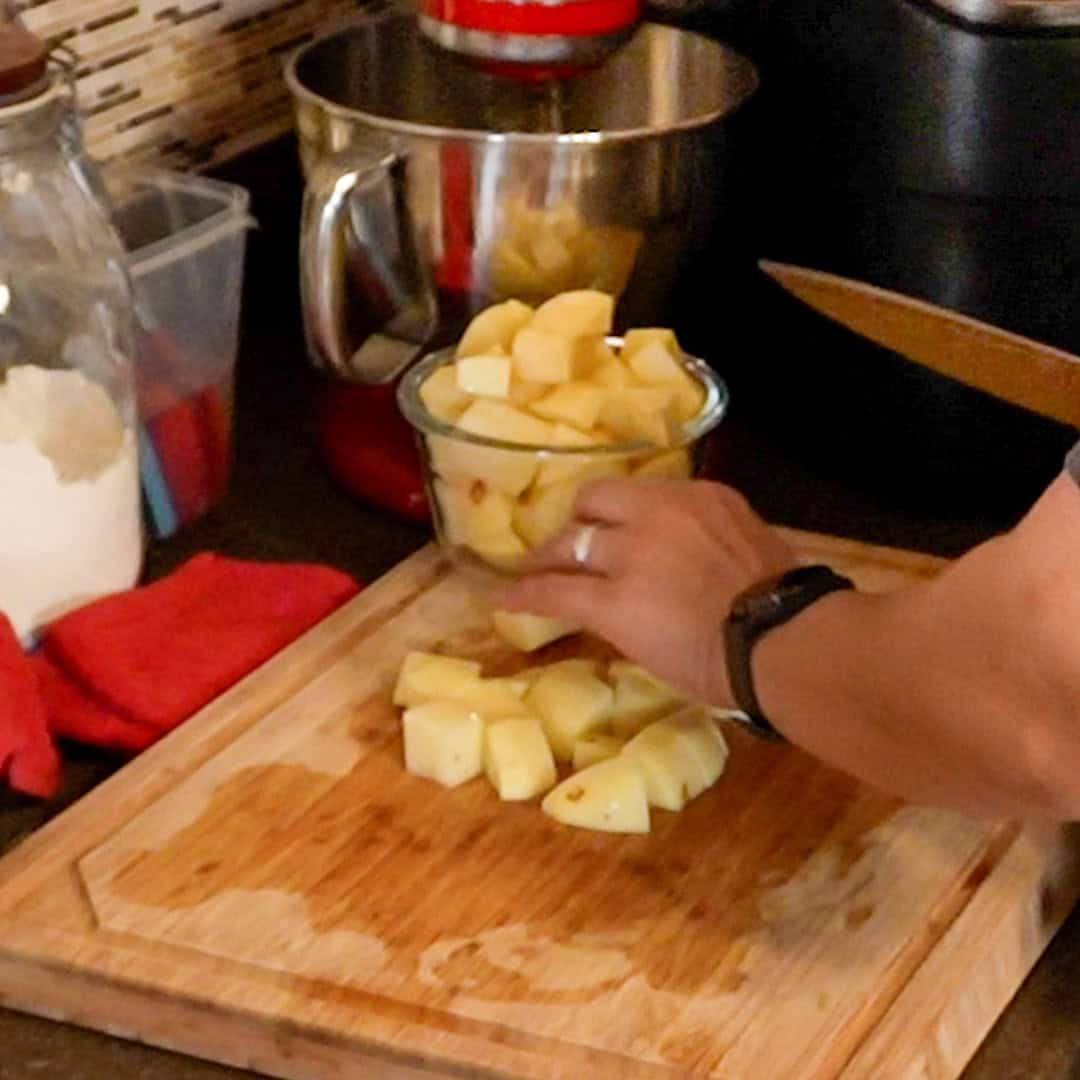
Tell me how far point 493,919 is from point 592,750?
126 millimetres

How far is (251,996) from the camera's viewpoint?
0.86 metres

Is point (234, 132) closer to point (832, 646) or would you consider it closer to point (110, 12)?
point (110, 12)

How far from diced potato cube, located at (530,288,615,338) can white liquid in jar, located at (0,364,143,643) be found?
0.22 metres

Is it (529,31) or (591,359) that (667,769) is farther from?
(529,31)

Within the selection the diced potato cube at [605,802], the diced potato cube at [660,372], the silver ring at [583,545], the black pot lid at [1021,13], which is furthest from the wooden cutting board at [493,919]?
the black pot lid at [1021,13]

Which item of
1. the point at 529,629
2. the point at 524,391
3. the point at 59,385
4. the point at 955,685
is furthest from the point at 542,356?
the point at 955,685

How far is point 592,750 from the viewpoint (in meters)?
1.01

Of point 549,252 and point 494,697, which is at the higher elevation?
point 549,252

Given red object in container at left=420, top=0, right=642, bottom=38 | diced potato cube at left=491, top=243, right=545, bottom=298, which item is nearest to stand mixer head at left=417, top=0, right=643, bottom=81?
red object in container at left=420, top=0, right=642, bottom=38

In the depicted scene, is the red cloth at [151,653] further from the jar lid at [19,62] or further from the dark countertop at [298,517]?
the jar lid at [19,62]

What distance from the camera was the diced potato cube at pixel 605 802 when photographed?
0.96 m

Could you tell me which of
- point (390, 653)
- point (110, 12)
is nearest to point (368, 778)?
point (390, 653)

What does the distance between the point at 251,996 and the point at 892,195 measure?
0.56 m

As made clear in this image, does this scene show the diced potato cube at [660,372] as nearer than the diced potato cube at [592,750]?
No
